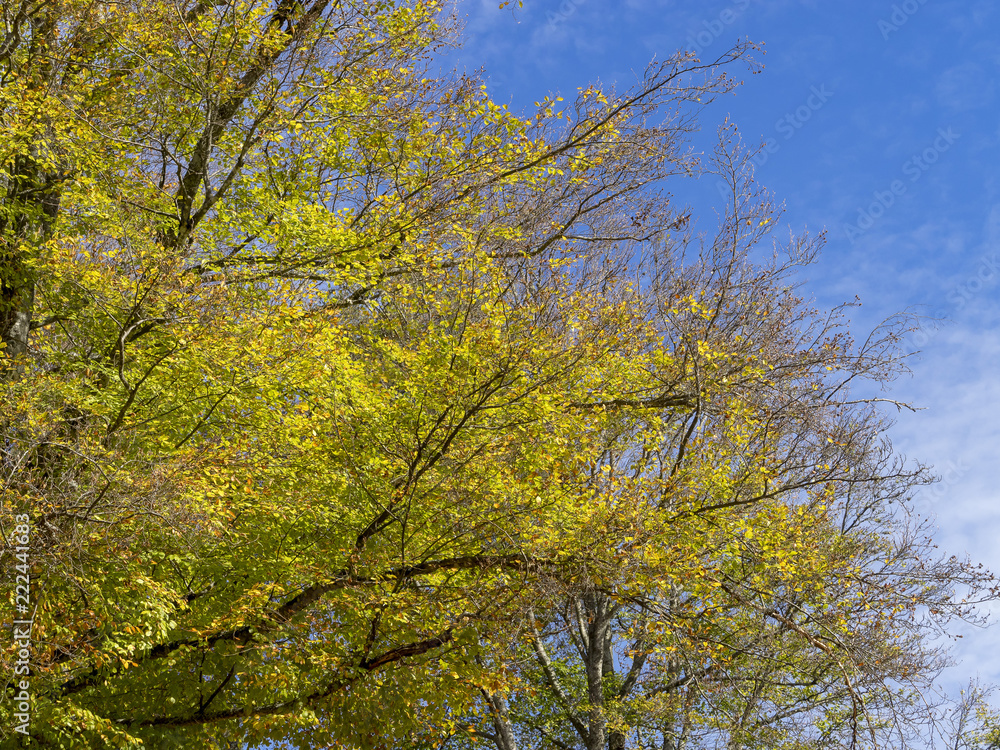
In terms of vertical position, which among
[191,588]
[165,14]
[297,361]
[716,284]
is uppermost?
[165,14]

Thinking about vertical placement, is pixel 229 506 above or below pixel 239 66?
below

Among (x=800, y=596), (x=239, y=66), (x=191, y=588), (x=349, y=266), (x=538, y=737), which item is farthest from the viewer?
(x=538, y=737)

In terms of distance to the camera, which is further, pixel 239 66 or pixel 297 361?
pixel 239 66

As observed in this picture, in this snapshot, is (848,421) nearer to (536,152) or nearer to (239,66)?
(536,152)

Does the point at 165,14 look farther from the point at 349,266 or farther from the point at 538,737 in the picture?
the point at 538,737

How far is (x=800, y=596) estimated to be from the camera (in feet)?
44.6

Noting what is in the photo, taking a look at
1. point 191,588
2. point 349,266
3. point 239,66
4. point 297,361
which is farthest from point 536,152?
point 191,588

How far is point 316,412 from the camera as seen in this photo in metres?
8.79

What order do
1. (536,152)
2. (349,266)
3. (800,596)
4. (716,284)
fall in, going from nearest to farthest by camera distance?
(349,266) < (536,152) < (716,284) < (800,596)

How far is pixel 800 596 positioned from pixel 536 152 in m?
9.13

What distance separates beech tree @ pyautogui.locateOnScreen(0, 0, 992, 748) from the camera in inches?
293

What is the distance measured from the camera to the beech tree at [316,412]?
7.43 meters

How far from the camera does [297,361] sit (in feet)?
28.6

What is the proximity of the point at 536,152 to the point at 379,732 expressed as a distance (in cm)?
819
